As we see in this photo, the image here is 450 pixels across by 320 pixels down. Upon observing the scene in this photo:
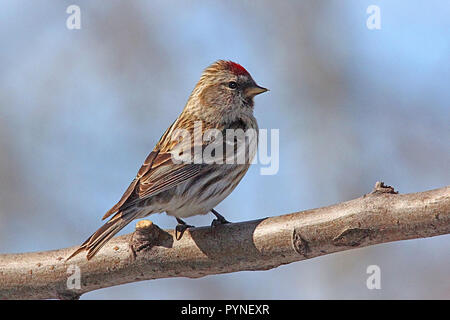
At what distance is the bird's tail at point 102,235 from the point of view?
364cm

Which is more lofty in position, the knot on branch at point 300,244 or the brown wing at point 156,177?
the brown wing at point 156,177

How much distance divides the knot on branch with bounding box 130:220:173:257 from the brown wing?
322mm

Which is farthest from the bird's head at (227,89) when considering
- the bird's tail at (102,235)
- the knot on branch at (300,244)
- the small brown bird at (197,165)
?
the knot on branch at (300,244)

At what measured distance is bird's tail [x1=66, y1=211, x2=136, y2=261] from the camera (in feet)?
11.9

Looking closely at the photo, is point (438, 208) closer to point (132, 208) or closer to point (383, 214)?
point (383, 214)

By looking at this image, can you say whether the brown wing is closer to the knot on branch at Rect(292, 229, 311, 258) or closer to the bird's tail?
the bird's tail

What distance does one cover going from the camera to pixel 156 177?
168 inches

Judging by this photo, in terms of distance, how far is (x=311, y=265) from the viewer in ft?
19.8

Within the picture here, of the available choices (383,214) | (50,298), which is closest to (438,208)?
(383,214)

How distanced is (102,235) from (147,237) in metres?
0.26

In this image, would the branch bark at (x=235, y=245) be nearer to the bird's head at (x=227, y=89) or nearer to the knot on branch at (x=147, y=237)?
the knot on branch at (x=147, y=237)

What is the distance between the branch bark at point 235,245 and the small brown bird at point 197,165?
5.9 inches

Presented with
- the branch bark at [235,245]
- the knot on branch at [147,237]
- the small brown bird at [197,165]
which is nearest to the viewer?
the branch bark at [235,245]
